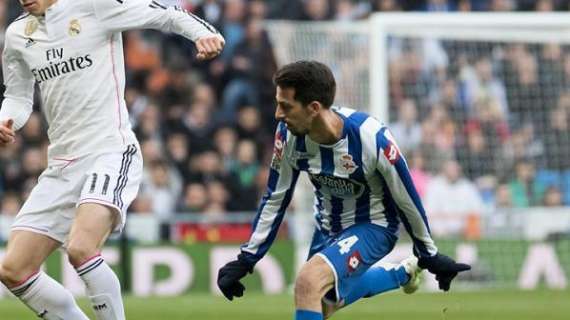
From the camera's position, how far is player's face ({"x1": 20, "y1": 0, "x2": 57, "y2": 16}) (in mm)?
8312

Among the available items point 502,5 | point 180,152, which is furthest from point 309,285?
point 502,5

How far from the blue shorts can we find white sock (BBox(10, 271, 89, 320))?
1.39 m

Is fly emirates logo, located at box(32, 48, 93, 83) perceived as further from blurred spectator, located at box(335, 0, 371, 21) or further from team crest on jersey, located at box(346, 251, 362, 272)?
blurred spectator, located at box(335, 0, 371, 21)

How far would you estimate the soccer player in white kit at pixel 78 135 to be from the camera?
800 cm

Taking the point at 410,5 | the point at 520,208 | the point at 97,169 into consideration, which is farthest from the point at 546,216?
the point at 97,169

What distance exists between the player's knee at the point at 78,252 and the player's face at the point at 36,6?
1.41m

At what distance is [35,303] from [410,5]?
43.6 ft

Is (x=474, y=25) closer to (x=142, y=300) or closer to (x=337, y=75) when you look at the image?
(x=337, y=75)

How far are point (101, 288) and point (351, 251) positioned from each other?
4.41 ft

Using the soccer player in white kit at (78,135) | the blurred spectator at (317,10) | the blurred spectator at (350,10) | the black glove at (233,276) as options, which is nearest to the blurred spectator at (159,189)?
the blurred spectator at (317,10)

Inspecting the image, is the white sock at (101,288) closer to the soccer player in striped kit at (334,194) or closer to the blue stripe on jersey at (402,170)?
the soccer player in striped kit at (334,194)

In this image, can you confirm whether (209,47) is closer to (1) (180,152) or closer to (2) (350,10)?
(1) (180,152)

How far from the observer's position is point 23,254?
8078 mm

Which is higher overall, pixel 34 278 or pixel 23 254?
pixel 23 254
